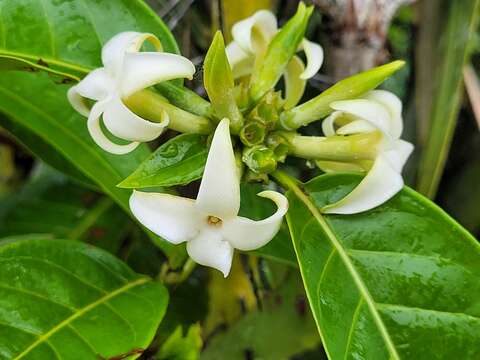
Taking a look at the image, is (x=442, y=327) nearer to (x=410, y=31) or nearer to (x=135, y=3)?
(x=135, y=3)

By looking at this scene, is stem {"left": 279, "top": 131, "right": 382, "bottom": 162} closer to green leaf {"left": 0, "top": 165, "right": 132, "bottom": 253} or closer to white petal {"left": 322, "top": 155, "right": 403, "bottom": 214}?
white petal {"left": 322, "top": 155, "right": 403, "bottom": 214}

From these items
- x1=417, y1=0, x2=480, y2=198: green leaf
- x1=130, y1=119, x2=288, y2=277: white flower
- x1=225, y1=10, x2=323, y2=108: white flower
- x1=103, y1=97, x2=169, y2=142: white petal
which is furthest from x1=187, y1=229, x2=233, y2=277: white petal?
x1=417, y1=0, x2=480, y2=198: green leaf

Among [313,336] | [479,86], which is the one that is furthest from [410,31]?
[313,336]

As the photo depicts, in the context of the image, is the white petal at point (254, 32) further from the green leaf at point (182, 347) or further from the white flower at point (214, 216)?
the green leaf at point (182, 347)

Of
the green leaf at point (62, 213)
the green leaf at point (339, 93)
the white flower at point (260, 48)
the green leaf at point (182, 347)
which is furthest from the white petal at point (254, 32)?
the green leaf at point (62, 213)

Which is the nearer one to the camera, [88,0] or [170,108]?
[170,108]

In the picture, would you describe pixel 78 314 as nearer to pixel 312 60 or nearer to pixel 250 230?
pixel 250 230
